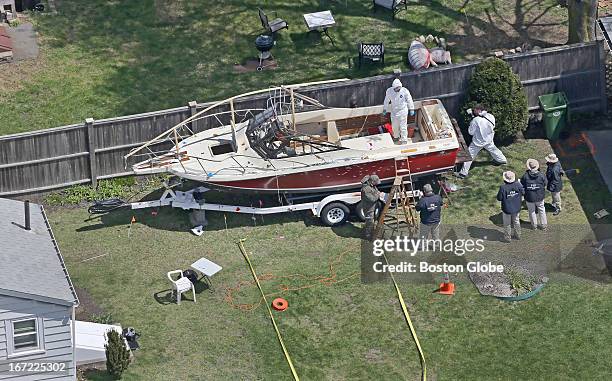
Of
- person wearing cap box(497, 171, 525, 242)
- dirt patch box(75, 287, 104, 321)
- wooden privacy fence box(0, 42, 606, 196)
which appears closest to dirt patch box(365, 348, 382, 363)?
person wearing cap box(497, 171, 525, 242)

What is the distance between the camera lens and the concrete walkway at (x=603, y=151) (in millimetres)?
31969

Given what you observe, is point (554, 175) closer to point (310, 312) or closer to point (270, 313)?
point (310, 312)

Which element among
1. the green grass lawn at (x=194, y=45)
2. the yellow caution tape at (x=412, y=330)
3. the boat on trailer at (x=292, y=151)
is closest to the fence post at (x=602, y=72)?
the green grass lawn at (x=194, y=45)

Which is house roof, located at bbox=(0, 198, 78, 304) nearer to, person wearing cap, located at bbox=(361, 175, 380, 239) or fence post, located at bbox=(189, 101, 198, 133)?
fence post, located at bbox=(189, 101, 198, 133)

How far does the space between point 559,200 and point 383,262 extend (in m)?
4.52

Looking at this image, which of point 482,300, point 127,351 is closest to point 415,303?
point 482,300

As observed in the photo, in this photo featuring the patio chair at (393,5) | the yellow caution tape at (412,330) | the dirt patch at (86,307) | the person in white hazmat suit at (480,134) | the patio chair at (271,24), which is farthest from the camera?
the patio chair at (393,5)

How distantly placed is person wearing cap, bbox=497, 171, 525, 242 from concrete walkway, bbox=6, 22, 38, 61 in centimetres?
1379

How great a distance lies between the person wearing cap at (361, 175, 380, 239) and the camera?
2944 centimetres

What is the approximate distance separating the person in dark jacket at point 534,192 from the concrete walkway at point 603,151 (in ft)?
8.10

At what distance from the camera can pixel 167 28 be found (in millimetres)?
37406

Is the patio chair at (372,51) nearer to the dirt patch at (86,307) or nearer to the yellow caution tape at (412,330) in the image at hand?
the yellow caution tape at (412,330)

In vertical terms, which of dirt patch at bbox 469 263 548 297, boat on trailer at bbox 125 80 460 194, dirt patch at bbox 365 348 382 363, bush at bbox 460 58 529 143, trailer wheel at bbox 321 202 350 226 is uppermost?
bush at bbox 460 58 529 143

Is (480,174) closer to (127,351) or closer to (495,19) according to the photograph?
(495,19)
